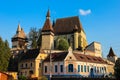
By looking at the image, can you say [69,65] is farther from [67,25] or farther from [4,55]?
[67,25]

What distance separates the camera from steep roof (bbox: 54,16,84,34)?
105581 mm

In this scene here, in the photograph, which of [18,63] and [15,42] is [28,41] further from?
[18,63]

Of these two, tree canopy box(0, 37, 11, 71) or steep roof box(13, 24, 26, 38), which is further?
steep roof box(13, 24, 26, 38)

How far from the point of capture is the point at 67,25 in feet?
354

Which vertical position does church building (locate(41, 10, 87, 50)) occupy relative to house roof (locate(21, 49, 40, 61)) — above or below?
above

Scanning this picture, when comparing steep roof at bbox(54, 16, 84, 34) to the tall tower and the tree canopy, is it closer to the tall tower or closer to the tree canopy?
the tall tower

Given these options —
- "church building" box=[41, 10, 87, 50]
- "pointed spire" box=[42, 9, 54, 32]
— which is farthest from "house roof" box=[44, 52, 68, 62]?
"pointed spire" box=[42, 9, 54, 32]

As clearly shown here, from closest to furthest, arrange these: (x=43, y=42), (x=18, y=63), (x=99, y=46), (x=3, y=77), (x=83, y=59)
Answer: (x=3, y=77)
(x=83, y=59)
(x=18, y=63)
(x=43, y=42)
(x=99, y=46)

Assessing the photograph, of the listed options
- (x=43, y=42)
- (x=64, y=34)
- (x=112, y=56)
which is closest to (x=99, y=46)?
(x=112, y=56)

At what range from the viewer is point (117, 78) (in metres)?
47.9

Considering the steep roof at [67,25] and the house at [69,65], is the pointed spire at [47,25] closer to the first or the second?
the steep roof at [67,25]

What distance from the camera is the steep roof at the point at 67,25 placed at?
105581mm

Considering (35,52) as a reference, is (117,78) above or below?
below

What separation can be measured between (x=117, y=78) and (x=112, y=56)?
177 feet
